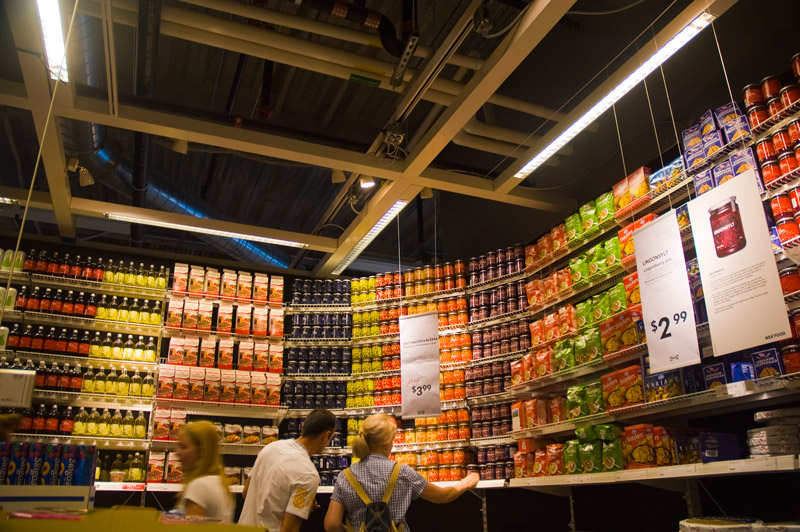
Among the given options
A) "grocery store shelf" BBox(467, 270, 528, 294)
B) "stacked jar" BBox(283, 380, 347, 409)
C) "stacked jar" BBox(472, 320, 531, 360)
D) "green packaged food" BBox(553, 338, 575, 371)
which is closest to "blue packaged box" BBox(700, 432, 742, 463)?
"green packaged food" BBox(553, 338, 575, 371)

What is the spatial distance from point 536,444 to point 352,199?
326 cm

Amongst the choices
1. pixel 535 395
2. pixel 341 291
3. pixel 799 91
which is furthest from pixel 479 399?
pixel 799 91

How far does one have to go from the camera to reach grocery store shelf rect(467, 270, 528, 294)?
6.53m

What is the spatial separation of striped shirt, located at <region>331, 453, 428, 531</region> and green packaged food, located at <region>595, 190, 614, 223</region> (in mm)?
2793

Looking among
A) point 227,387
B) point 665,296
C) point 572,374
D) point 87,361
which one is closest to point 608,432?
point 572,374

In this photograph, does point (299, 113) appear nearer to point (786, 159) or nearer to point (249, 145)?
point (249, 145)

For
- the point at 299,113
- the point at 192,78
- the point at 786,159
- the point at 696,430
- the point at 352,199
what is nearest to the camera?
the point at 786,159

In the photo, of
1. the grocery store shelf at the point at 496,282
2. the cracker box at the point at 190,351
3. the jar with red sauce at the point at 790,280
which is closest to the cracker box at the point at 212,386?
the cracker box at the point at 190,351

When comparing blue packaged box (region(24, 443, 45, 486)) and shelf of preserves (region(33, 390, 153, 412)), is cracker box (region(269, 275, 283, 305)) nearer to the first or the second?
shelf of preserves (region(33, 390, 153, 412))

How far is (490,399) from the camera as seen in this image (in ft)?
21.1

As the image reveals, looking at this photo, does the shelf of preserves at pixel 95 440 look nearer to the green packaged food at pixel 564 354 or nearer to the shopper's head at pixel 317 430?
the shopper's head at pixel 317 430

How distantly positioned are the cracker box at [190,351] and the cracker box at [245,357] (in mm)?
485

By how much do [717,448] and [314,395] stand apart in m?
4.55

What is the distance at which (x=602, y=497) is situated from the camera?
224 inches
